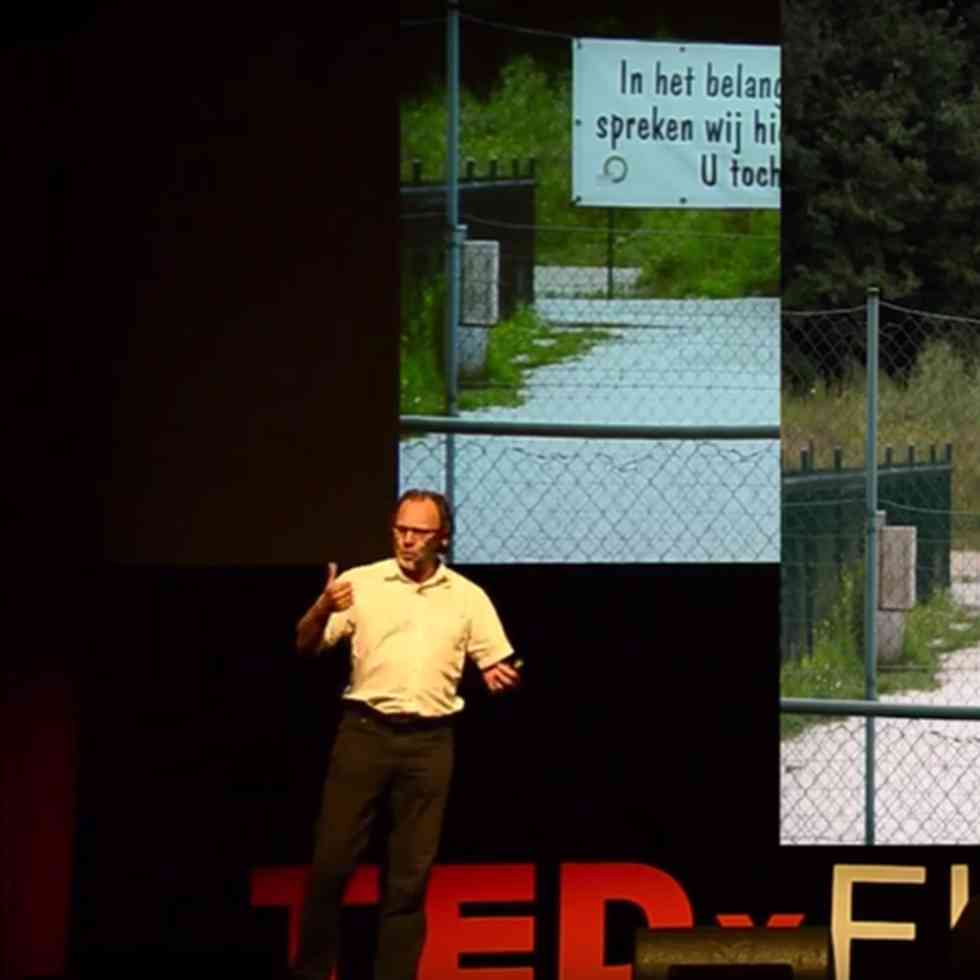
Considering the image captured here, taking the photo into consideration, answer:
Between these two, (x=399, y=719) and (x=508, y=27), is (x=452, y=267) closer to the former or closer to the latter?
(x=508, y=27)

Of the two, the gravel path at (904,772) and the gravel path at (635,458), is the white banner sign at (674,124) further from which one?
the gravel path at (904,772)

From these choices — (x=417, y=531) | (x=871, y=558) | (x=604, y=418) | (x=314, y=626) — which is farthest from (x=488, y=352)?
(x=871, y=558)

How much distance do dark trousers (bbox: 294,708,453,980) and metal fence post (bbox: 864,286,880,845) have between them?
1.25 m

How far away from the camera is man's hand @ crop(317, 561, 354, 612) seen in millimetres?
6688

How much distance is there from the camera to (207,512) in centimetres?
714

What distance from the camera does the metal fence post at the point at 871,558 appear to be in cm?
738

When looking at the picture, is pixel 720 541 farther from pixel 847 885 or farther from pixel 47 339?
pixel 47 339

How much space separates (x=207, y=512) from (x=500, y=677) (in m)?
0.95

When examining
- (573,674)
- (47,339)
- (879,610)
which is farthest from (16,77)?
(879,610)

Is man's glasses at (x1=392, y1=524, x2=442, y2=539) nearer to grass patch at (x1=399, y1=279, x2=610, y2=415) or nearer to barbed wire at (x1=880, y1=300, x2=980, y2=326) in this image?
grass patch at (x1=399, y1=279, x2=610, y2=415)

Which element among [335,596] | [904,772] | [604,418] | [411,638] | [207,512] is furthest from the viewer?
[904,772]

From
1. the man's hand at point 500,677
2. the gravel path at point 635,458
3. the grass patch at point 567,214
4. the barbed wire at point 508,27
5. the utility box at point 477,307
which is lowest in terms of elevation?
the man's hand at point 500,677

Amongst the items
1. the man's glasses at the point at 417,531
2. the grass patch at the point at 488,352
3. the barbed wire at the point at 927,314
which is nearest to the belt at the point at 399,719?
the man's glasses at the point at 417,531

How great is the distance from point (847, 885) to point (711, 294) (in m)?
1.59
